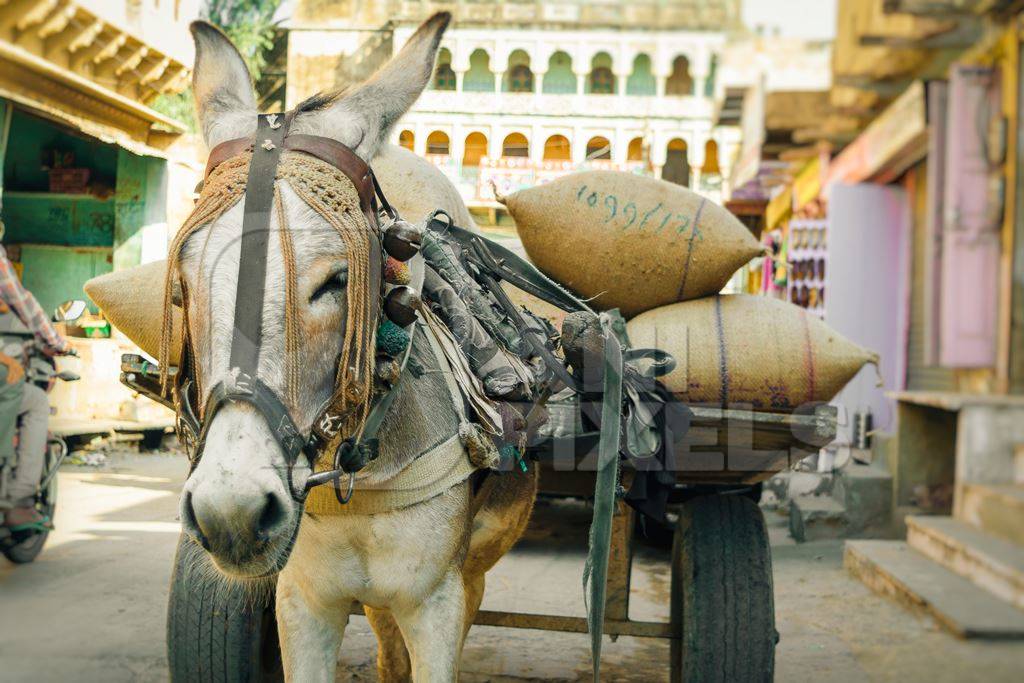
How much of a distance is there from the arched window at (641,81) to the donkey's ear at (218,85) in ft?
105

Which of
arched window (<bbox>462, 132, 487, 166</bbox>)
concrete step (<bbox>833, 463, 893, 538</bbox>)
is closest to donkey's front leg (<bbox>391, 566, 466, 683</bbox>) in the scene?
concrete step (<bbox>833, 463, 893, 538</bbox>)

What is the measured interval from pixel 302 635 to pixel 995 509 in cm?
476

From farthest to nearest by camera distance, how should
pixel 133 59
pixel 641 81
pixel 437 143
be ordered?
pixel 641 81
pixel 437 143
pixel 133 59

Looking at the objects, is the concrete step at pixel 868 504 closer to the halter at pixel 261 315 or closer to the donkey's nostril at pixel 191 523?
the halter at pixel 261 315

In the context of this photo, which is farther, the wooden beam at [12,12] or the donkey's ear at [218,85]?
the wooden beam at [12,12]

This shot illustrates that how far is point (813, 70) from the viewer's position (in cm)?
1483

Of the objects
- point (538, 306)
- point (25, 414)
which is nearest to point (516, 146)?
point (25, 414)

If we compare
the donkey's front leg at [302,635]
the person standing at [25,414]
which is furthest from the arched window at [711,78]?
the donkey's front leg at [302,635]

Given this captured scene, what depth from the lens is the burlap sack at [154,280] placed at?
281 cm

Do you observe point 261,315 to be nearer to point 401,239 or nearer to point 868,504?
point 401,239

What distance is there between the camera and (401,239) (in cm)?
196

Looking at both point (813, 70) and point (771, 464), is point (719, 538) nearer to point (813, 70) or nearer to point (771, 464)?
point (771, 464)

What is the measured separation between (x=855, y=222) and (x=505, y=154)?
753 inches

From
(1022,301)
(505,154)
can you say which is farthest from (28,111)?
(505,154)
